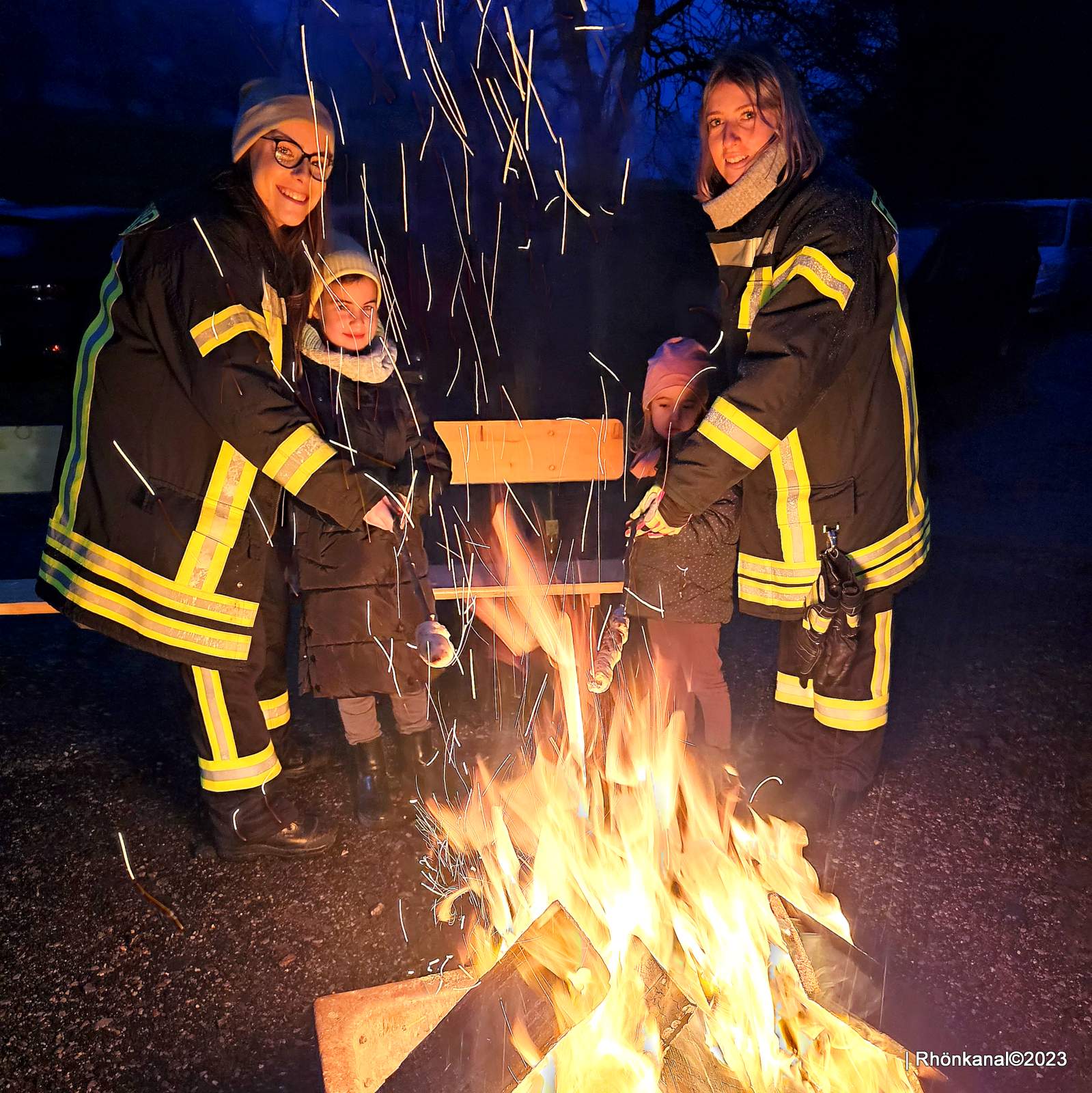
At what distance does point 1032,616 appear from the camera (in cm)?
494

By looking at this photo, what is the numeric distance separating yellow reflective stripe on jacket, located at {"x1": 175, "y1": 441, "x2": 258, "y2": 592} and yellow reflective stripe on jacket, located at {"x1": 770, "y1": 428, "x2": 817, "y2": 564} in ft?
5.39

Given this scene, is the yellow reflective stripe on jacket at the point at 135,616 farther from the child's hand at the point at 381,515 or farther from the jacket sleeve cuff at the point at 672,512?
the jacket sleeve cuff at the point at 672,512

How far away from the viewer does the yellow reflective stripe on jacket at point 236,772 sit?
2943mm

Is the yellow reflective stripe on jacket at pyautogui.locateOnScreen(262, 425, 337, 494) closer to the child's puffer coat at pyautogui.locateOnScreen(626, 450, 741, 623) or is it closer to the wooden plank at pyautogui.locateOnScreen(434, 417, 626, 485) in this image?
the child's puffer coat at pyautogui.locateOnScreen(626, 450, 741, 623)

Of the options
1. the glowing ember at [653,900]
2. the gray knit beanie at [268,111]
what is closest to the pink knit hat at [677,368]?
the glowing ember at [653,900]

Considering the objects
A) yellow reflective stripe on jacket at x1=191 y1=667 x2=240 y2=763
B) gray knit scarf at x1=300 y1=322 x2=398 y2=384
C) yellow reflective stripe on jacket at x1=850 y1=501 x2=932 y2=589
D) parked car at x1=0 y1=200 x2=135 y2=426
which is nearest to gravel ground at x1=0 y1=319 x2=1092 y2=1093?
yellow reflective stripe on jacket at x1=191 y1=667 x2=240 y2=763

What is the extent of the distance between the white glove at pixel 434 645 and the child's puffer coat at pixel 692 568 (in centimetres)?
66

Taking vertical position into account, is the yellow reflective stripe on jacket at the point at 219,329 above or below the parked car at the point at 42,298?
above

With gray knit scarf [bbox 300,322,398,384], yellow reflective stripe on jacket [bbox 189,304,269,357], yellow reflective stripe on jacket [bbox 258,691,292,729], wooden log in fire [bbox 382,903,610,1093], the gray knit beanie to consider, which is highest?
the gray knit beanie

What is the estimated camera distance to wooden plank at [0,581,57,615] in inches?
142

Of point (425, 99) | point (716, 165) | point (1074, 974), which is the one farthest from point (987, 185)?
point (1074, 974)

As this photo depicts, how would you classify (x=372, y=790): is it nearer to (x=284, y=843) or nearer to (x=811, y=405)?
(x=284, y=843)

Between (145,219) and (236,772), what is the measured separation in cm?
179

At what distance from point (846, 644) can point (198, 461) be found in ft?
7.01
